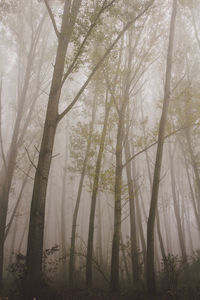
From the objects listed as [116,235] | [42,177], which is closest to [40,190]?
[42,177]

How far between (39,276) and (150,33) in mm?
8129

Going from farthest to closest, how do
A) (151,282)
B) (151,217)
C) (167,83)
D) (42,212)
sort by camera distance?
(167,83) → (151,217) → (151,282) → (42,212)

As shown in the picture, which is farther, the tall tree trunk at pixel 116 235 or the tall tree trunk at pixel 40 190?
the tall tree trunk at pixel 116 235

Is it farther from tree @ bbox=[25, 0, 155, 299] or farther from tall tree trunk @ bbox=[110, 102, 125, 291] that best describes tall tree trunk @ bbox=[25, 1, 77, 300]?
tall tree trunk @ bbox=[110, 102, 125, 291]

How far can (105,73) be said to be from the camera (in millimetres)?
6969

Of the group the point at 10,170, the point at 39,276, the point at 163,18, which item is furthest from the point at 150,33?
the point at 39,276

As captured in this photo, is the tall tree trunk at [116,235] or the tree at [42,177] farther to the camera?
the tall tree trunk at [116,235]

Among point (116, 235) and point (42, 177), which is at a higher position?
point (42, 177)

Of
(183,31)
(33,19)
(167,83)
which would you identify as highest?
(183,31)

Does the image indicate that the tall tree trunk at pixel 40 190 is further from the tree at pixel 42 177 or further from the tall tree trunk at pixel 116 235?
the tall tree trunk at pixel 116 235

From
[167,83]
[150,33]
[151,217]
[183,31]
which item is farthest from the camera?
[183,31]

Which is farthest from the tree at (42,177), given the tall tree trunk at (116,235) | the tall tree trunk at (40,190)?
the tall tree trunk at (116,235)

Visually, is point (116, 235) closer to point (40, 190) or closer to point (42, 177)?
point (40, 190)

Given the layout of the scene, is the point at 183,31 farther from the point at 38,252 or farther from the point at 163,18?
the point at 38,252
